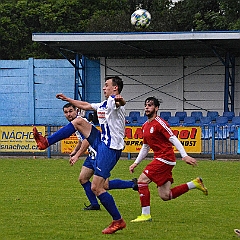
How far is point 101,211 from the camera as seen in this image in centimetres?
1153

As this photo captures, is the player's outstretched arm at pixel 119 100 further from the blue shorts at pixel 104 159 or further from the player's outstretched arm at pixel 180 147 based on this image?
the player's outstretched arm at pixel 180 147

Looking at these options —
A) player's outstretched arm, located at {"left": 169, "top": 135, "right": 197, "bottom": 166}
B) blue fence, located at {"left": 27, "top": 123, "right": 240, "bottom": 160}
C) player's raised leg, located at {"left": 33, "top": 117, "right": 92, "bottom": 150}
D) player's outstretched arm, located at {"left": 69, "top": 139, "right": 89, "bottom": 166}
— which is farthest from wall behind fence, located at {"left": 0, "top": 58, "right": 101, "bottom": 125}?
player's raised leg, located at {"left": 33, "top": 117, "right": 92, "bottom": 150}

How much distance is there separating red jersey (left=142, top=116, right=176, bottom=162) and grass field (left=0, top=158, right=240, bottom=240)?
966 millimetres

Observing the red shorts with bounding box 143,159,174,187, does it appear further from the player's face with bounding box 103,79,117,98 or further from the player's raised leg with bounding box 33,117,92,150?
the player's face with bounding box 103,79,117,98

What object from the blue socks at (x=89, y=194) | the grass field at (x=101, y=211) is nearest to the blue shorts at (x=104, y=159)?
the grass field at (x=101, y=211)

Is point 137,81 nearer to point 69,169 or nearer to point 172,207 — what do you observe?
point 69,169

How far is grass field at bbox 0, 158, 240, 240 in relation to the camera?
938cm

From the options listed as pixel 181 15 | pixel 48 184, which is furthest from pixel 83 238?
pixel 181 15

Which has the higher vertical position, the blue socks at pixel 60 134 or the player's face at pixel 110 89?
the player's face at pixel 110 89

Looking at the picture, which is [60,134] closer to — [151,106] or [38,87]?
[151,106]

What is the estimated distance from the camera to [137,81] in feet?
117

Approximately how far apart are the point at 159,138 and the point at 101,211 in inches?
73.2

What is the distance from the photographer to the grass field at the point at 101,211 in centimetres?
938

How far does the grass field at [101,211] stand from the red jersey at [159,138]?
3.17 ft
